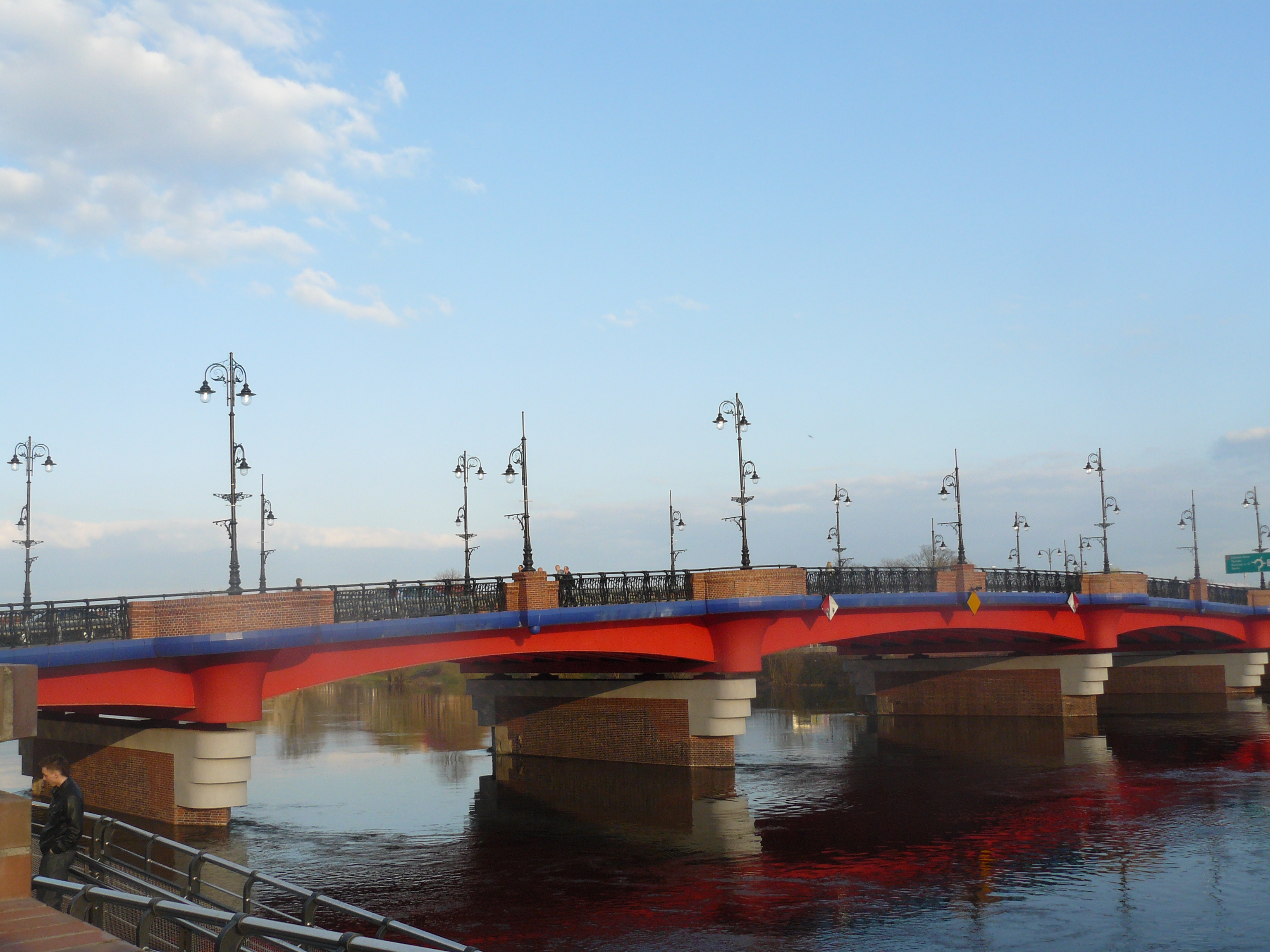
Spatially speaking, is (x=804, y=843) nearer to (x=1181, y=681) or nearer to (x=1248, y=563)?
(x=1181, y=681)

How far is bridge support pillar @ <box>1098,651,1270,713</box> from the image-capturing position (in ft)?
208

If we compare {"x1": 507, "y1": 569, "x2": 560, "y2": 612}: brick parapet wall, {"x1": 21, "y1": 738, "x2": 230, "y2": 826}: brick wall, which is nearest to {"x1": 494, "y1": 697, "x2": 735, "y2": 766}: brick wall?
{"x1": 507, "y1": 569, "x2": 560, "y2": 612}: brick parapet wall

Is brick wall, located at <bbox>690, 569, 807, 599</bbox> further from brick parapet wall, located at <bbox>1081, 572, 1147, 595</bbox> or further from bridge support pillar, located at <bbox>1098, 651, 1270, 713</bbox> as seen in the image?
bridge support pillar, located at <bbox>1098, 651, 1270, 713</bbox>

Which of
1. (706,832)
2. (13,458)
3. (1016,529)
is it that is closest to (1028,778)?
(706,832)

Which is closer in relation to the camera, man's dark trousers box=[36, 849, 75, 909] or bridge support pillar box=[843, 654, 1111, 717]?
man's dark trousers box=[36, 849, 75, 909]

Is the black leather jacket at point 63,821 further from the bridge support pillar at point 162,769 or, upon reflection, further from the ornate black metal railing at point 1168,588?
the ornate black metal railing at point 1168,588

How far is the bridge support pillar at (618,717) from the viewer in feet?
124

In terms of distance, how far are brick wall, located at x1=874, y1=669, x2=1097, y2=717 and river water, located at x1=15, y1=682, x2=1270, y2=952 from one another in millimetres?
5222

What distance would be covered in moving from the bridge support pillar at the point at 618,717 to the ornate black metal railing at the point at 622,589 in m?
3.61

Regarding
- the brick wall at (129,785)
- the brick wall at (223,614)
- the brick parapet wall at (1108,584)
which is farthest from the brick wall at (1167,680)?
the brick wall at (129,785)

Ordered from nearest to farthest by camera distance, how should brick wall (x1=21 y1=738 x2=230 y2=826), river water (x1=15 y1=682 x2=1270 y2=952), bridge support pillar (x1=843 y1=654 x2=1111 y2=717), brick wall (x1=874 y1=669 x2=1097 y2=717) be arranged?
river water (x1=15 y1=682 x2=1270 y2=952) < brick wall (x1=21 y1=738 x2=230 y2=826) < bridge support pillar (x1=843 y1=654 x2=1111 y2=717) < brick wall (x1=874 y1=669 x2=1097 y2=717)

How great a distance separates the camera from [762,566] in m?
37.0

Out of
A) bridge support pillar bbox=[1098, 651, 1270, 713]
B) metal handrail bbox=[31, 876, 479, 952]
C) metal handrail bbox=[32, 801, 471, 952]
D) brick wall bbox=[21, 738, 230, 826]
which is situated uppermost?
metal handrail bbox=[31, 876, 479, 952]

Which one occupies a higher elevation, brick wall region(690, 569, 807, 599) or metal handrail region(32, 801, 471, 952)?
brick wall region(690, 569, 807, 599)
